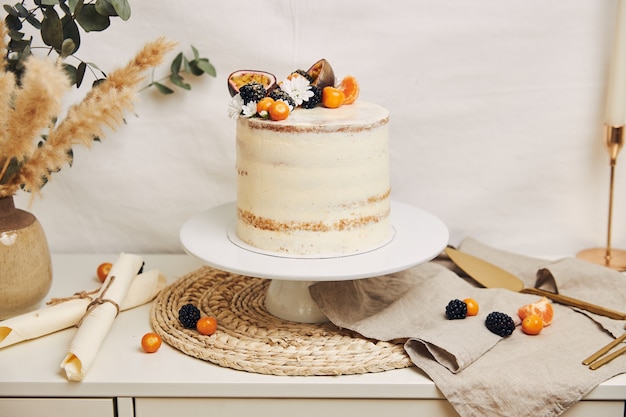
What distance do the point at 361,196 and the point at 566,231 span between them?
0.70 metres

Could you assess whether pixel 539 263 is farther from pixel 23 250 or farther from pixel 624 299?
pixel 23 250

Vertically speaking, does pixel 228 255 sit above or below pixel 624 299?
above

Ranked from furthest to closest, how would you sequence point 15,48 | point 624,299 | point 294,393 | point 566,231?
point 566,231, point 624,299, point 15,48, point 294,393

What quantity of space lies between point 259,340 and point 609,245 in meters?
0.82

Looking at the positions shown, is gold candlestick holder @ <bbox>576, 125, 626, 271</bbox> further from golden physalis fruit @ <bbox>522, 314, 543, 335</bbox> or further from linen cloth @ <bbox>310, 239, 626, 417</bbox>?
golden physalis fruit @ <bbox>522, 314, 543, 335</bbox>

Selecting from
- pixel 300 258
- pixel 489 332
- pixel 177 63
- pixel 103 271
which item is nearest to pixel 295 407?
pixel 300 258

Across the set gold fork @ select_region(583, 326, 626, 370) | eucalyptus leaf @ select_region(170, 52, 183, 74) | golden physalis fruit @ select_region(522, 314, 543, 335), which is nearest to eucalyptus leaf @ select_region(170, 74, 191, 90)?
eucalyptus leaf @ select_region(170, 52, 183, 74)

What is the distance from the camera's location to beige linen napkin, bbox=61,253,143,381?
1.22 m

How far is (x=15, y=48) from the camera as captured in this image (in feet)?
4.43

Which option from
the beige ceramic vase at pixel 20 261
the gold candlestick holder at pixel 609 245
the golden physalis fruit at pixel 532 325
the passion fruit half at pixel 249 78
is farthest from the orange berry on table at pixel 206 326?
the gold candlestick holder at pixel 609 245

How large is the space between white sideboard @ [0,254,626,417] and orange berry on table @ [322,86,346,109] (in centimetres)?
45

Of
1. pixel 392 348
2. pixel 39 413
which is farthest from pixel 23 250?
pixel 392 348

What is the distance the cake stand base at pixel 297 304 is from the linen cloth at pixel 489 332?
0.07 feet

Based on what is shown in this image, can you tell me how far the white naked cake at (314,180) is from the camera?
4.13 feet
